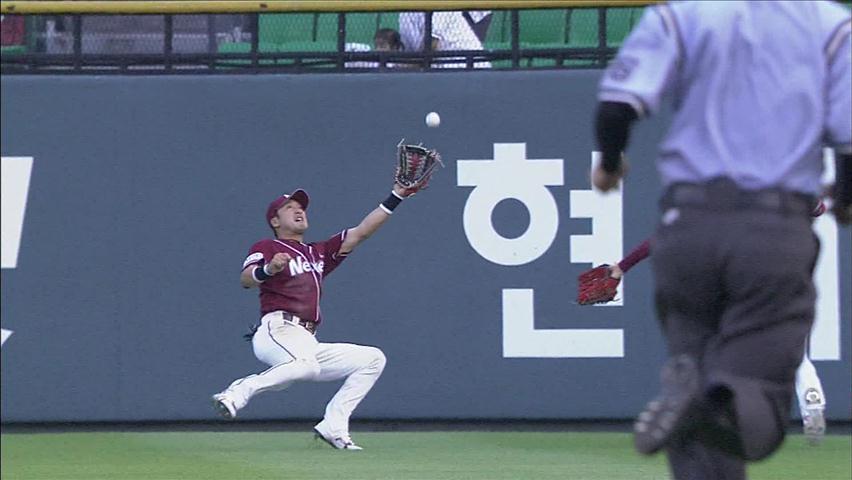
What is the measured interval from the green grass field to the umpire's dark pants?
345 centimetres

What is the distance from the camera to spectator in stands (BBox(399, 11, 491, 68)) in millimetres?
10359

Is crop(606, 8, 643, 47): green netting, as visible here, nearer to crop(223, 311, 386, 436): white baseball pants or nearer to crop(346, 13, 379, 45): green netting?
crop(346, 13, 379, 45): green netting

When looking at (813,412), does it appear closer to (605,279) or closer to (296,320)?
(605,279)

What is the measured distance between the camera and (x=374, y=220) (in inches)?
359

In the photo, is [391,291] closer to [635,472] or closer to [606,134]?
[635,472]

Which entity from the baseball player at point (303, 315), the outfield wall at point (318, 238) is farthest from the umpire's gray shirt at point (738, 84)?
the outfield wall at point (318, 238)

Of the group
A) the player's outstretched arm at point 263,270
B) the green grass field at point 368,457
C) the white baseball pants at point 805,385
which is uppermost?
the player's outstretched arm at point 263,270

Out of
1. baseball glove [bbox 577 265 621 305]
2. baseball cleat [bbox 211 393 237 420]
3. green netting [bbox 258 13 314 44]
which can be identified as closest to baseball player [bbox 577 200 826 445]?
baseball glove [bbox 577 265 621 305]

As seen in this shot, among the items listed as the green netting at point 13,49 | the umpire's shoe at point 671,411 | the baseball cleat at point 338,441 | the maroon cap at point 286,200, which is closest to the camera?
the umpire's shoe at point 671,411

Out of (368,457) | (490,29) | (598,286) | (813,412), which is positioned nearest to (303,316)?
(368,457)

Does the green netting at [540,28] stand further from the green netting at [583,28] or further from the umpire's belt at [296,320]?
the umpire's belt at [296,320]

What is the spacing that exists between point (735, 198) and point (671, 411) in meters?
0.57

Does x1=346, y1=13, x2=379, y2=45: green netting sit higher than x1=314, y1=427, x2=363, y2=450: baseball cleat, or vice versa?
x1=346, y1=13, x2=379, y2=45: green netting

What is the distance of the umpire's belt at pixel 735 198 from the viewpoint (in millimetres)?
4066
